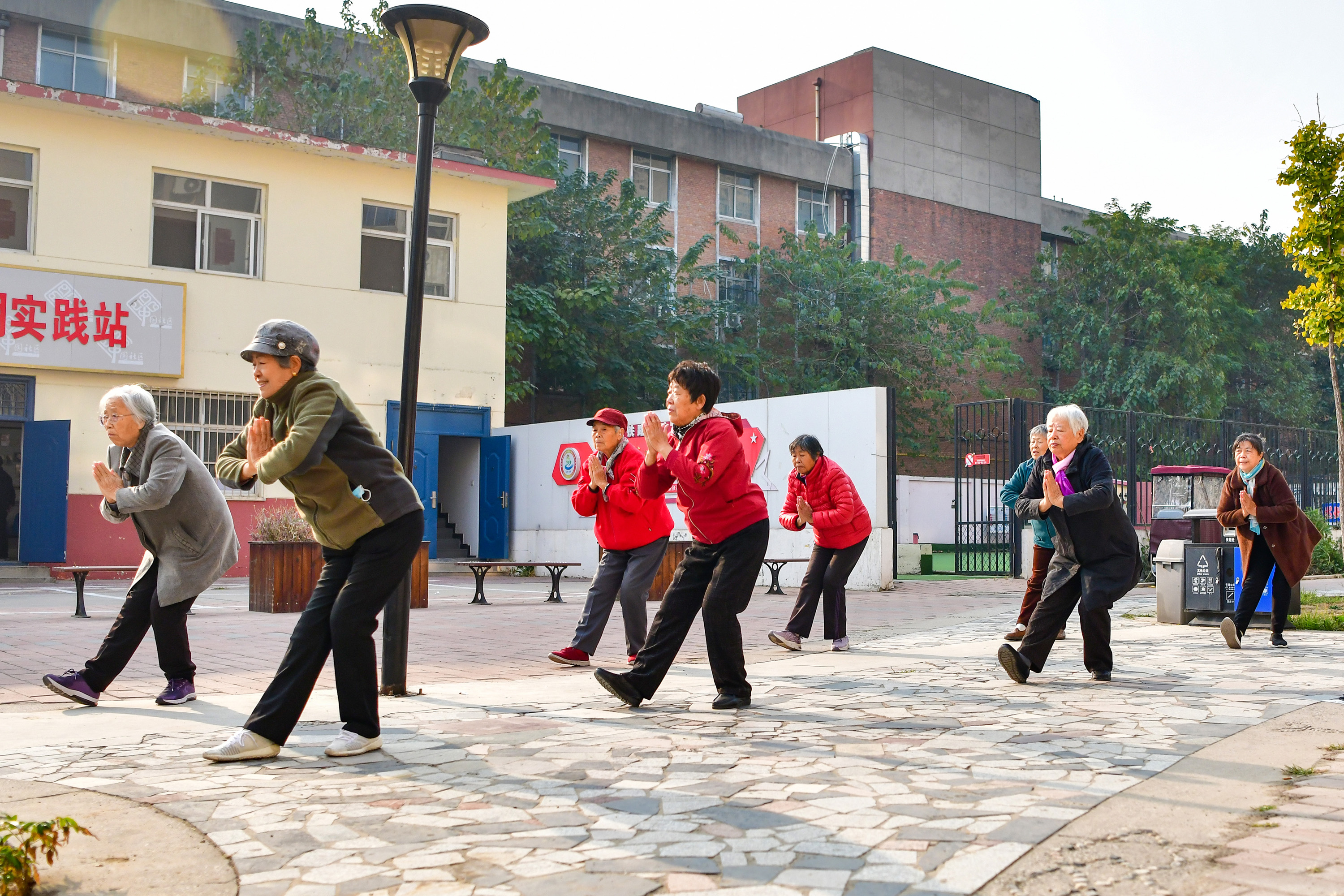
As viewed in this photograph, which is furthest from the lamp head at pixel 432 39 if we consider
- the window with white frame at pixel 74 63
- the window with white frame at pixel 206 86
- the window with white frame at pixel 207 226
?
the window with white frame at pixel 74 63

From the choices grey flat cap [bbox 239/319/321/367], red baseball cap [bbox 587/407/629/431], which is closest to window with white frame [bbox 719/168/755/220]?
red baseball cap [bbox 587/407/629/431]

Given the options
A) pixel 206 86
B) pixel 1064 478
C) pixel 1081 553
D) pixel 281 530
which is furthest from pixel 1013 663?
pixel 206 86

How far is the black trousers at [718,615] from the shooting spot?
20.0 ft

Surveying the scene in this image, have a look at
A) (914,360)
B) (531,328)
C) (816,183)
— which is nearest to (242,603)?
(531,328)

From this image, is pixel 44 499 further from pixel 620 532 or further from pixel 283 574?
pixel 620 532

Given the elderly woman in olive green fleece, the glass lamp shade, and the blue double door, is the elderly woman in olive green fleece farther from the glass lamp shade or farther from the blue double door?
the blue double door

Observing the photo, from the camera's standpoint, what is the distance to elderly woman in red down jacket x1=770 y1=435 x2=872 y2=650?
925cm

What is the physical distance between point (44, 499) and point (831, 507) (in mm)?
13182

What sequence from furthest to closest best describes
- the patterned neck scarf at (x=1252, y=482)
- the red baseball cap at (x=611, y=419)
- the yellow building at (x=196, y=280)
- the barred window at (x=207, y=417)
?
the barred window at (x=207, y=417) < the yellow building at (x=196, y=280) < the patterned neck scarf at (x=1252, y=482) < the red baseball cap at (x=611, y=419)

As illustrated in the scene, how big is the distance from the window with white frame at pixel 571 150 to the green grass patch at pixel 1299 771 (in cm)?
2930

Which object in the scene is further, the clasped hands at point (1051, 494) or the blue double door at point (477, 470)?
the blue double door at point (477, 470)

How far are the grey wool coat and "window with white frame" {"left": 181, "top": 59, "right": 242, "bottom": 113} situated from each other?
2364cm

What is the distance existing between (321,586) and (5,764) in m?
1.35

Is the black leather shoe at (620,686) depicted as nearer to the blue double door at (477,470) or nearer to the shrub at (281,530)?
the shrub at (281,530)
